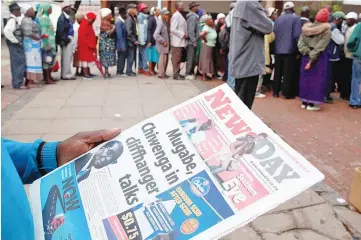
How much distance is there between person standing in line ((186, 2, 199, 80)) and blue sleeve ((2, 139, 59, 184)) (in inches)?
323

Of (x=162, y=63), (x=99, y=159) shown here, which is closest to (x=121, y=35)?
(x=162, y=63)

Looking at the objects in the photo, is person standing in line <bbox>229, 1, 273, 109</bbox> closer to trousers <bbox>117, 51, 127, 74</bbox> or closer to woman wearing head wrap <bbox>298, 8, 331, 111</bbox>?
woman wearing head wrap <bbox>298, 8, 331, 111</bbox>

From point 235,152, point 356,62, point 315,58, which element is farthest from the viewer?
point 356,62

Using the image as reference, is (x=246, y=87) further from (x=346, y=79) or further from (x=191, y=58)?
(x=191, y=58)

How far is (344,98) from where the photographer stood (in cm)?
777

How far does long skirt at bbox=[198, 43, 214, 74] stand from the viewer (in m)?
9.12

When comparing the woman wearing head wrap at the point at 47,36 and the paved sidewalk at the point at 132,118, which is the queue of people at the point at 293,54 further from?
the woman wearing head wrap at the point at 47,36

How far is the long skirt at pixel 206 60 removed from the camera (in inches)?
359

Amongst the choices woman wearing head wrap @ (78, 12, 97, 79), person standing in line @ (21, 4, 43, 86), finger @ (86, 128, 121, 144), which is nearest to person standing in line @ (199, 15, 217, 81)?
woman wearing head wrap @ (78, 12, 97, 79)

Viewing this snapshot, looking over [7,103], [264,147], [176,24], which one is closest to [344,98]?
[176,24]

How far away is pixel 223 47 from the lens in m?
8.65

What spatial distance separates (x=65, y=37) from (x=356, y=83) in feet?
19.7

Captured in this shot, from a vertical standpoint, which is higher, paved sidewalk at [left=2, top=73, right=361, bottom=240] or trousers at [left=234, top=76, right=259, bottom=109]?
trousers at [left=234, top=76, right=259, bottom=109]

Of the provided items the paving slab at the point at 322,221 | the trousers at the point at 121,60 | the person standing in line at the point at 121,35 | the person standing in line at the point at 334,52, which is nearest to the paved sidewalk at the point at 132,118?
the paving slab at the point at 322,221
